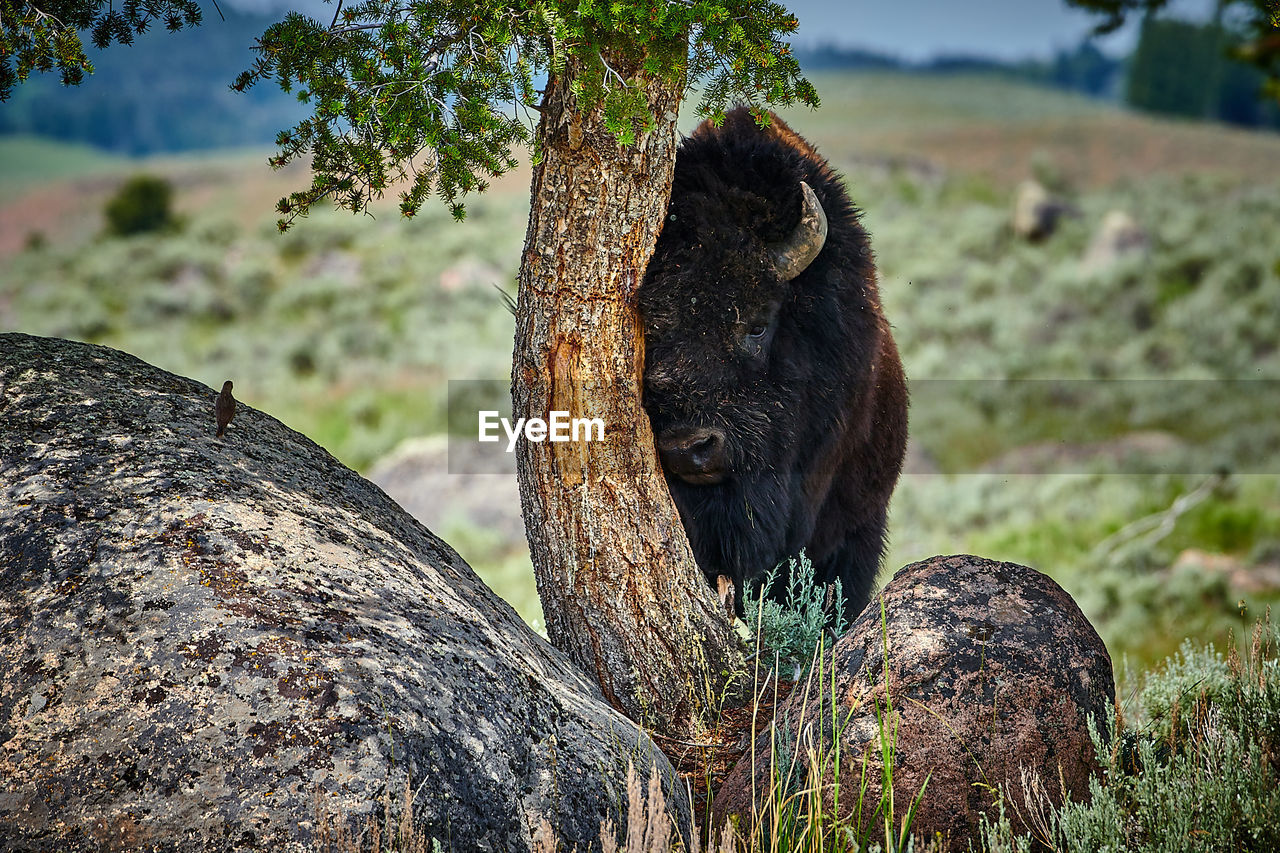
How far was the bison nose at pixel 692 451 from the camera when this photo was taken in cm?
388

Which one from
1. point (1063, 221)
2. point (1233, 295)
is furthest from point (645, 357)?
point (1063, 221)

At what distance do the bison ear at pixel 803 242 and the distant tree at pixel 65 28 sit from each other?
2306 mm

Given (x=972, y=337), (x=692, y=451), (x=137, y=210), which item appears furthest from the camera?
(x=137, y=210)

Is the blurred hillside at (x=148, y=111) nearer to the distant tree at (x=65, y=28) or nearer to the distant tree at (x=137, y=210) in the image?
the distant tree at (x=137, y=210)

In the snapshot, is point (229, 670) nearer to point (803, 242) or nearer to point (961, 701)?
point (961, 701)

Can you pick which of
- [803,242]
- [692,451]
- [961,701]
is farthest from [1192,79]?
[961,701]

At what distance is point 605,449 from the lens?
3619 mm

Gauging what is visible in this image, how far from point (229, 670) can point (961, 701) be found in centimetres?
201

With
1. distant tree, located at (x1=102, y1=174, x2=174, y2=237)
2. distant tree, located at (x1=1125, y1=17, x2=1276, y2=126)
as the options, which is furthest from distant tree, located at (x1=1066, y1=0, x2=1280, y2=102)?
distant tree, located at (x1=1125, y1=17, x2=1276, y2=126)

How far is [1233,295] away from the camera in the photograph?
21.2 m

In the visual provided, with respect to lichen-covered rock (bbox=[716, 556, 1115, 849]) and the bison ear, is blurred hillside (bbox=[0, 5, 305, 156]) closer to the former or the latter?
the bison ear

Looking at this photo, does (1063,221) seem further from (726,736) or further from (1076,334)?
(726,736)

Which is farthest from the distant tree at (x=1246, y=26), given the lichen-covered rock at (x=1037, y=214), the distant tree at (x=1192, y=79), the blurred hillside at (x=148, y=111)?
the blurred hillside at (x=148, y=111)

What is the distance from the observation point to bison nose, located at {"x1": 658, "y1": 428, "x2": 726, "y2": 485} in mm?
3885
